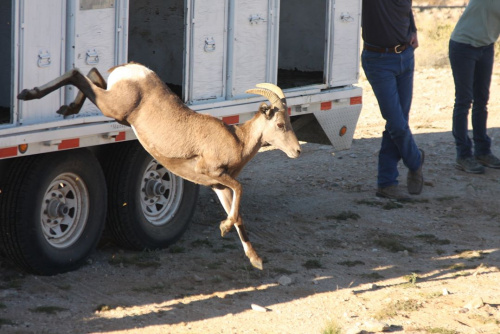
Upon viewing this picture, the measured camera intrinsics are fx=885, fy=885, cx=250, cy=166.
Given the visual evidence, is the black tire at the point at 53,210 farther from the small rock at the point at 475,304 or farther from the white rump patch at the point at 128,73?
the small rock at the point at 475,304

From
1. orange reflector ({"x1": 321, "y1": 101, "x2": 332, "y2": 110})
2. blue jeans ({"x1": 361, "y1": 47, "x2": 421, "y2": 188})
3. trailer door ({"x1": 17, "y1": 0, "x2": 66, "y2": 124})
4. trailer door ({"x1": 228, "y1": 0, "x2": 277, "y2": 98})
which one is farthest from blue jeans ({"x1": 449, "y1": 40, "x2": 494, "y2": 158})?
trailer door ({"x1": 17, "y1": 0, "x2": 66, "y2": 124})

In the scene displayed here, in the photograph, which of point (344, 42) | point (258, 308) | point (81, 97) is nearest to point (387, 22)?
point (344, 42)

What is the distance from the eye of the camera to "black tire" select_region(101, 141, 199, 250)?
6957 mm

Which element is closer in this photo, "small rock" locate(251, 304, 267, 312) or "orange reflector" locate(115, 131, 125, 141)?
"small rock" locate(251, 304, 267, 312)

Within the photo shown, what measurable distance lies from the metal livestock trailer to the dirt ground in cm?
34

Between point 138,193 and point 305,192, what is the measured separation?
2.80 m

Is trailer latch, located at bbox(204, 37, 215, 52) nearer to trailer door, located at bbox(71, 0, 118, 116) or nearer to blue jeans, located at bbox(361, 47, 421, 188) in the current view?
trailer door, located at bbox(71, 0, 118, 116)

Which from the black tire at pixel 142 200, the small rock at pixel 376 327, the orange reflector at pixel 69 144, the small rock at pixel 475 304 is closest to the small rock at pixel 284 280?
the small rock at pixel 376 327

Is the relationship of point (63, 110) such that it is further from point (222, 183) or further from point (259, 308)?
point (259, 308)

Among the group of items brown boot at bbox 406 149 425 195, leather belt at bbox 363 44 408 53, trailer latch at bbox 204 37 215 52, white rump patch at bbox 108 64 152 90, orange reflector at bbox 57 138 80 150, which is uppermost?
trailer latch at bbox 204 37 215 52

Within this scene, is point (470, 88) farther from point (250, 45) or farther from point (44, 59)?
point (44, 59)

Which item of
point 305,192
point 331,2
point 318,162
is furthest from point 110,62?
point 318,162

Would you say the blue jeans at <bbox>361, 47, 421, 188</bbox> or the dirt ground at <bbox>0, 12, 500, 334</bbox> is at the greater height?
the blue jeans at <bbox>361, 47, 421, 188</bbox>

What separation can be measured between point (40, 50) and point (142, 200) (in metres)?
1.76
